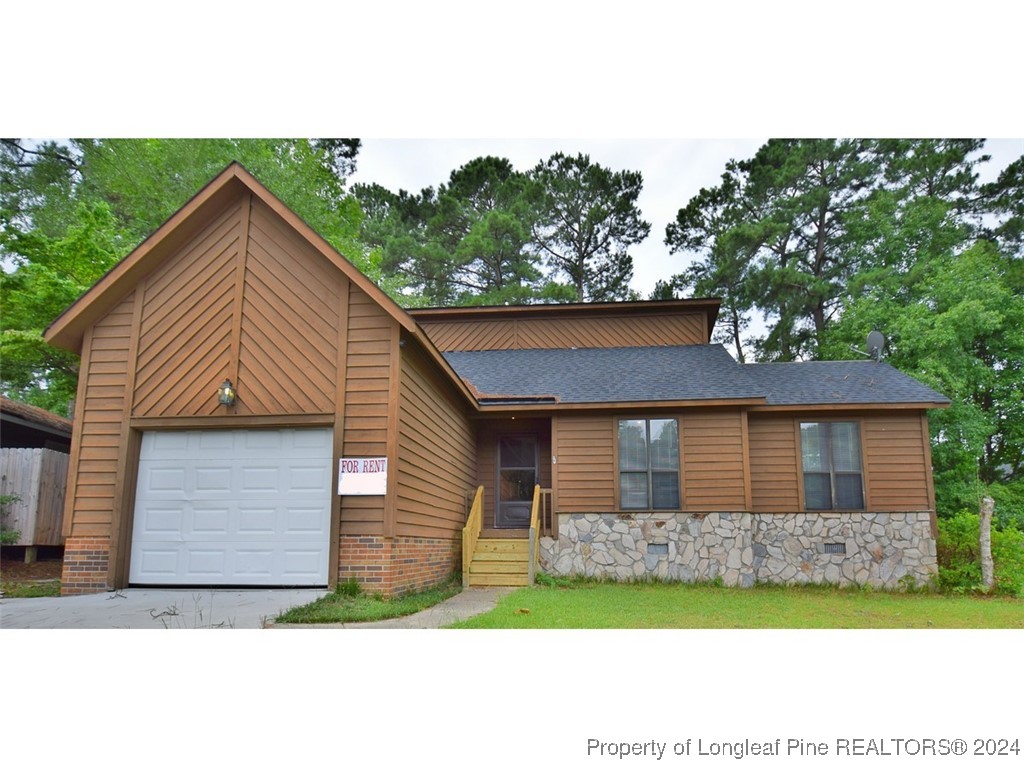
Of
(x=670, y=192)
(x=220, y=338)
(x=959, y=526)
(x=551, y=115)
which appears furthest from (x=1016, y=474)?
(x=220, y=338)

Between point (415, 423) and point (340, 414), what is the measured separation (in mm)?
1173

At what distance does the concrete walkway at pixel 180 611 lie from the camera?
6.46 metres

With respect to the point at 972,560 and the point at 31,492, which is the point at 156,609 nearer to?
the point at 31,492

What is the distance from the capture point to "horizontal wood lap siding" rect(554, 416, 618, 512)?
11.9m

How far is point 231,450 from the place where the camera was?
8.56 metres

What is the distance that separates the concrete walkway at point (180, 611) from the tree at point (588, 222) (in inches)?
812

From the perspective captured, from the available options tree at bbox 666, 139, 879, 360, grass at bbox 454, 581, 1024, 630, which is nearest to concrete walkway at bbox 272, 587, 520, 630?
grass at bbox 454, 581, 1024, 630

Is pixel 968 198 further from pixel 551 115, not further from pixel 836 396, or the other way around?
pixel 551 115

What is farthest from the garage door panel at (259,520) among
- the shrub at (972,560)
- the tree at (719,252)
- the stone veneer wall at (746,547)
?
the tree at (719,252)

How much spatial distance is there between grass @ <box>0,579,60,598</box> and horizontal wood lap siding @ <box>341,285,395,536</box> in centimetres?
400

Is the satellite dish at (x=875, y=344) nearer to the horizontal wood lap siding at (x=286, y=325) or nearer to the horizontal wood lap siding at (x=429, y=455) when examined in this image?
the horizontal wood lap siding at (x=429, y=455)

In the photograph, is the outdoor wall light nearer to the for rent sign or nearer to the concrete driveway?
the for rent sign

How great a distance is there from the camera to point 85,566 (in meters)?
8.34

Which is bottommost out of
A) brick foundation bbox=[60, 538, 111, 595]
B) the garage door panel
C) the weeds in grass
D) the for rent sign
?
the weeds in grass
